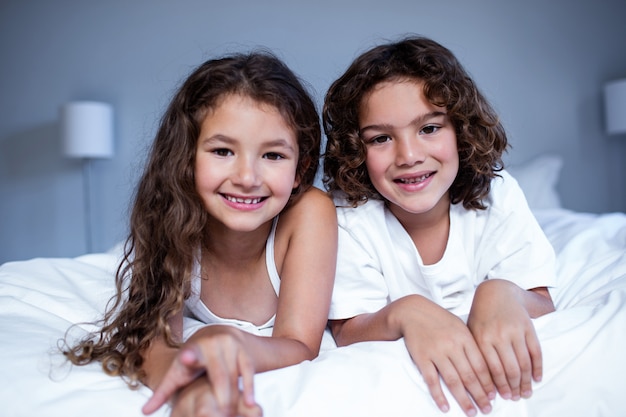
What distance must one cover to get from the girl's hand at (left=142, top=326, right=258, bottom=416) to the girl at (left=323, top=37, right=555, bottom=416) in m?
0.32

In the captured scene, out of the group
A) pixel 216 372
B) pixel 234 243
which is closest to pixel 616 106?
pixel 234 243

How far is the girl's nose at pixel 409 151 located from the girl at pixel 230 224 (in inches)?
6.6

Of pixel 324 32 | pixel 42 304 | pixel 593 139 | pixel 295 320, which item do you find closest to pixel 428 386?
pixel 295 320

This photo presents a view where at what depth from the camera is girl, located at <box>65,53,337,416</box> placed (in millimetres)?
863

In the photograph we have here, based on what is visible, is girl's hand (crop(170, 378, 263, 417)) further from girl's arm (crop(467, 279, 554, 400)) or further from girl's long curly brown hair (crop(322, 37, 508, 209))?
girl's long curly brown hair (crop(322, 37, 508, 209))

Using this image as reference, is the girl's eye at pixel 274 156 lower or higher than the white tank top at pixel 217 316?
higher

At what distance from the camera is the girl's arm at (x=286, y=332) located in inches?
22.3

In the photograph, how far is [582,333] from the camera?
2.22ft

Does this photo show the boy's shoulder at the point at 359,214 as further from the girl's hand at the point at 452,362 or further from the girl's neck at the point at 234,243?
the girl's hand at the point at 452,362

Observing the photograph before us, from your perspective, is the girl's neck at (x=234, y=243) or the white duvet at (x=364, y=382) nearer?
the white duvet at (x=364, y=382)

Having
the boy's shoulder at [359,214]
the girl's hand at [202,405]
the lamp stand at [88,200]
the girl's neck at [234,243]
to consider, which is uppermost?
the boy's shoulder at [359,214]

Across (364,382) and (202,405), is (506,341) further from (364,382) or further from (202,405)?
(202,405)

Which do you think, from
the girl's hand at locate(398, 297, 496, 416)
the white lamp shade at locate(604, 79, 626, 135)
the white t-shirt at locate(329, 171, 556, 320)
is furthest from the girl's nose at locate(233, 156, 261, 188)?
the white lamp shade at locate(604, 79, 626, 135)

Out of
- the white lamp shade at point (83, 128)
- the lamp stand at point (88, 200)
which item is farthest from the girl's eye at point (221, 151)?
the lamp stand at point (88, 200)
